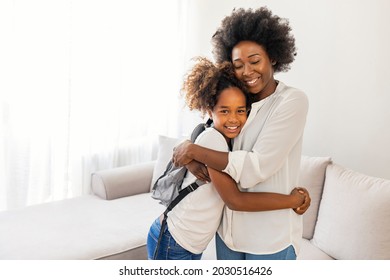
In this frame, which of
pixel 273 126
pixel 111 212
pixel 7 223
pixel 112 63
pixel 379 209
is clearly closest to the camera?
pixel 273 126

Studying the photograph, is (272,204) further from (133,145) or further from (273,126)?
(133,145)

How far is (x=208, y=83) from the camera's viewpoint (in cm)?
114

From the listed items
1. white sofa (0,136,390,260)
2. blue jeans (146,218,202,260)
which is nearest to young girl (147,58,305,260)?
blue jeans (146,218,202,260)

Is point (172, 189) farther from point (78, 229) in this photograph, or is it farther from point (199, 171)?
point (78, 229)

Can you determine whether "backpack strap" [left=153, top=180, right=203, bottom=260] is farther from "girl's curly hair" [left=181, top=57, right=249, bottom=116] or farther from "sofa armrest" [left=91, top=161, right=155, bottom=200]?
"sofa armrest" [left=91, top=161, right=155, bottom=200]

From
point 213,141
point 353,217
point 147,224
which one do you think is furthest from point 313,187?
point 213,141

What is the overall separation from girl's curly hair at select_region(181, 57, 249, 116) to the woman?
0.03 metres

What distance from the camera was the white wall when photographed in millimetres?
2025

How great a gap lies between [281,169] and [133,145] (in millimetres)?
1900

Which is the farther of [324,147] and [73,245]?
[324,147]

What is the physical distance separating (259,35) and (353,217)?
98 cm

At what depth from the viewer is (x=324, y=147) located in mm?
2301

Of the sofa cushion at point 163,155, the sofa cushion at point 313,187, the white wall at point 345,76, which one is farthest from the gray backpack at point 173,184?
the sofa cushion at point 163,155

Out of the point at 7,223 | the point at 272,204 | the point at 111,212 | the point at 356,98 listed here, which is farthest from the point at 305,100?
the point at 7,223
